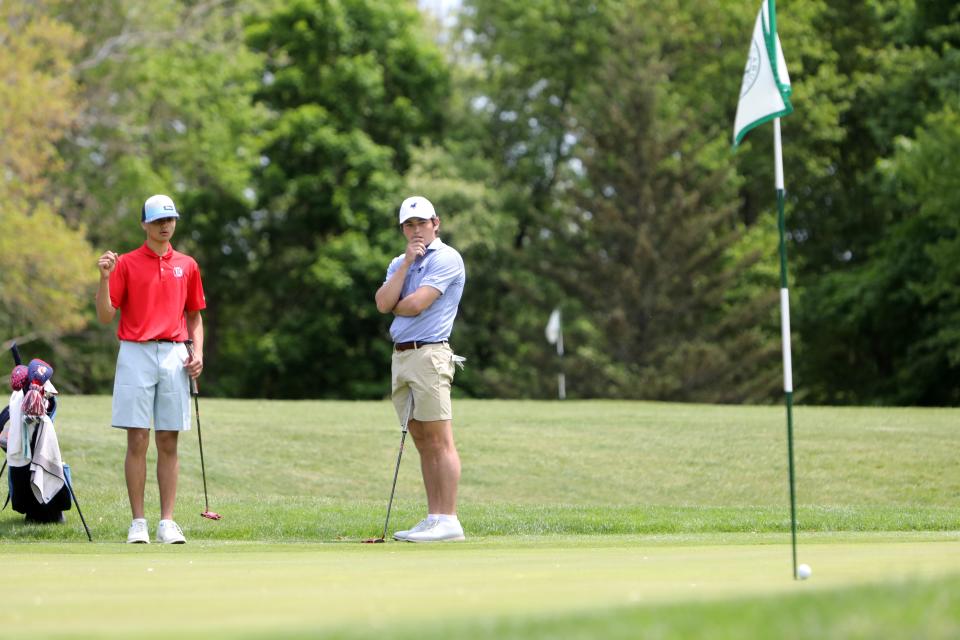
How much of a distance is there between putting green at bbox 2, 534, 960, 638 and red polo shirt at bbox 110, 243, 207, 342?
143 centimetres

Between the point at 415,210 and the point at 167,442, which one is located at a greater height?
the point at 415,210

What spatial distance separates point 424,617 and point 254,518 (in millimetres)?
7495

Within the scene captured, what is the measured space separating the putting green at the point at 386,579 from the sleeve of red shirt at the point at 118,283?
5.16 ft

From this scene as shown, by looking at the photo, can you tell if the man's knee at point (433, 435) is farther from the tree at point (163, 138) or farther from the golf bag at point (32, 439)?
the tree at point (163, 138)

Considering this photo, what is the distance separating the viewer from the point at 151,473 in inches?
605

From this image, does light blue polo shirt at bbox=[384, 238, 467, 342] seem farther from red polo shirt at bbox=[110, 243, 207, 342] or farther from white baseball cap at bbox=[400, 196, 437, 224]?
red polo shirt at bbox=[110, 243, 207, 342]

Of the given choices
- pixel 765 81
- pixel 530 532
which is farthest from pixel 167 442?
pixel 765 81

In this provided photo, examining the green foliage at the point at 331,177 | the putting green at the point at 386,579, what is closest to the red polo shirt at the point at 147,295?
the putting green at the point at 386,579

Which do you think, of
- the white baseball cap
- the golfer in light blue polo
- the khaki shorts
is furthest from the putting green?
→ the white baseball cap

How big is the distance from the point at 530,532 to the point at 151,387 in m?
3.13

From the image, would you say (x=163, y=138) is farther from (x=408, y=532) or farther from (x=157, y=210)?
(x=408, y=532)

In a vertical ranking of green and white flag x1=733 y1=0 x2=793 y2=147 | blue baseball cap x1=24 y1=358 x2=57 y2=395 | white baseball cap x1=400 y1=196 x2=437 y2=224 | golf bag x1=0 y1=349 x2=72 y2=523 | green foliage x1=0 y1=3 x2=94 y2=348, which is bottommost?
golf bag x1=0 y1=349 x2=72 y2=523

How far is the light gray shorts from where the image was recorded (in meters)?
9.80

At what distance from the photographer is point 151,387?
9.88 m
